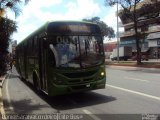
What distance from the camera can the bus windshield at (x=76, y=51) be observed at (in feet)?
40.1

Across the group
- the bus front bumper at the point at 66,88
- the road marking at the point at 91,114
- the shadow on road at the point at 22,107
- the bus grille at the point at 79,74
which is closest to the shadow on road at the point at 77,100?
the bus front bumper at the point at 66,88

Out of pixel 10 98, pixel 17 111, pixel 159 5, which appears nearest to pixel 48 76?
pixel 17 111

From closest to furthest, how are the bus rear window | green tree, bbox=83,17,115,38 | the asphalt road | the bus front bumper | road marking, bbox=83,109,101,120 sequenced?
road marking, bbox=83,109,101,120 < the asphalt road < the bus front bumper < the bus rear window < green tree, bbox=83,17,115,38

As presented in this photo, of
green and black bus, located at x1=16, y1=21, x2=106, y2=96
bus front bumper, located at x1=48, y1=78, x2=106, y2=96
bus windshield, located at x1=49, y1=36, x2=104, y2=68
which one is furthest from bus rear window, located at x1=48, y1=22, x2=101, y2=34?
bus front bumper, located at x1=48, y1=78, x2=106, y2=96

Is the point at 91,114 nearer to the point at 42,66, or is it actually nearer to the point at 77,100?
the point at 77,100

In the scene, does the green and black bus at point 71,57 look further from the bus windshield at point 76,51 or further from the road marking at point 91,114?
the road marking at point 91,114

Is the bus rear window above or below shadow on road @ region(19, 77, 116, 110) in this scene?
above

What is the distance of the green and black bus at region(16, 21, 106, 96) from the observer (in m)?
12.2

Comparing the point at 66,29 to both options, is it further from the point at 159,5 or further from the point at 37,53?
the point at 159,5

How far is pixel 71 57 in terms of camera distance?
12.3 m

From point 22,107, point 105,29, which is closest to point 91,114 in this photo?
point 22,107

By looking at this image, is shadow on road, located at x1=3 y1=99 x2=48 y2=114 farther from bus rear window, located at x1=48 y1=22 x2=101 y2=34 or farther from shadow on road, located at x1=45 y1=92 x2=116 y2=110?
bus rear window, located at x1=48 y1=22 x2=101 y2=34

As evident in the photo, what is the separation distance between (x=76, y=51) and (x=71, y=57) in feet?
1.07

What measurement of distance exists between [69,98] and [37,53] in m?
2.37
